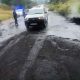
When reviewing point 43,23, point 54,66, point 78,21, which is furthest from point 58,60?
point 78,21

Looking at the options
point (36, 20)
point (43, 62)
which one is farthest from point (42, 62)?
point (36, 20)

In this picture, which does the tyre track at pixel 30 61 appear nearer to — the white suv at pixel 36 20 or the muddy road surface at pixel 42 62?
the muddy road surface at pixel 42 62

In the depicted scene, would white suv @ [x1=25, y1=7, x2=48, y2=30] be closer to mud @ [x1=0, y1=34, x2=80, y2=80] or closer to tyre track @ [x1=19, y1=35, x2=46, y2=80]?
mud @ [x1=0, y1=34, x2=80, y2=80]

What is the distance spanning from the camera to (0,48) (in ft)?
52.0

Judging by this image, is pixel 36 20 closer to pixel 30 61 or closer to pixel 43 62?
pixel 30 61

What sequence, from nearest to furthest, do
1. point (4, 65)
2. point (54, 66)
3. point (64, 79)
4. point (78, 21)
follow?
point (64, 79) < point (54, 66) < point (4, 65) < point (78, 21)

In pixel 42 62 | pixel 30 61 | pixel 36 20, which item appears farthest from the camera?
pixel 36 20

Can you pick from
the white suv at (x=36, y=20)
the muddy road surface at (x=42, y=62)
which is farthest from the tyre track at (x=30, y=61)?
the white suv at (x=36, y=20)

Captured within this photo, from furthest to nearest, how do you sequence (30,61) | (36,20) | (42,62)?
(36,20), (30,61), (42,62)

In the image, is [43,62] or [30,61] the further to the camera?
[30,61]

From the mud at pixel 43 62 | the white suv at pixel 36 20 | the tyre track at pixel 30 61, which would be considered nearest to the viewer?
the mud at pixel 43 62

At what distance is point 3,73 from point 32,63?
147 centimetres

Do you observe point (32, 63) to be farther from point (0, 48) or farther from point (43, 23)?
point (43, 23)

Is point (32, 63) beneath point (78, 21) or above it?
above
